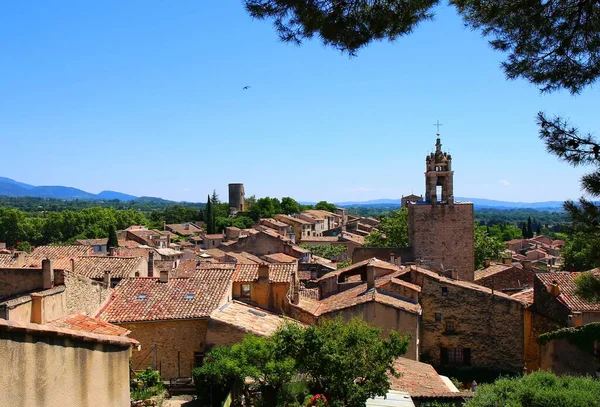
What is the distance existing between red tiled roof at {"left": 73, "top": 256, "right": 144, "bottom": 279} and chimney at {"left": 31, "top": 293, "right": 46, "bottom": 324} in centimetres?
1038

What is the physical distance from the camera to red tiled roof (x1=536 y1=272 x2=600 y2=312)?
24.5 m

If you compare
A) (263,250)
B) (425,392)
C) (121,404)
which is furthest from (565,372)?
(263,250)

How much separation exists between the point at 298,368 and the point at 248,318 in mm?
5142

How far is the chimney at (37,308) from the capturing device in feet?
53.3

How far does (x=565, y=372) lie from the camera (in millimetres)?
23922

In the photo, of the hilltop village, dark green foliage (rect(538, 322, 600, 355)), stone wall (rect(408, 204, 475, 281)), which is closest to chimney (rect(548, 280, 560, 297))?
the hilltop village

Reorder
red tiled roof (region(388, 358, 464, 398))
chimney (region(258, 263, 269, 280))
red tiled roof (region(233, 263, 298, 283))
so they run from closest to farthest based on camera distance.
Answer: red tiled roof (region(388, 358, 464, 398))
chimney (region(258, 263, 269, 280))
red tiled roof (region(233, 263, 298, 283))

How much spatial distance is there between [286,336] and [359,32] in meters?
8.46

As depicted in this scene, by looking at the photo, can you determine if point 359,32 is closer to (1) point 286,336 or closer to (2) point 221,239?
(1) point 286,336

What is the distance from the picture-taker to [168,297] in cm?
2209

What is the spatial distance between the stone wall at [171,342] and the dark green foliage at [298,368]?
13.3 feet

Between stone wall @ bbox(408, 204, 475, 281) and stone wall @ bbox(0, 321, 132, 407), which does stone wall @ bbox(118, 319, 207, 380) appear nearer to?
stone wall @ bbox(0, 321, 132, 407)

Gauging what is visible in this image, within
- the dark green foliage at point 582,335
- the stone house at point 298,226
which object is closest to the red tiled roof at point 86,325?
the dark green foliage at point 582,335

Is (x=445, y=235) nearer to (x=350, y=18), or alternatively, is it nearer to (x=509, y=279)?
(x=509, y=279)
